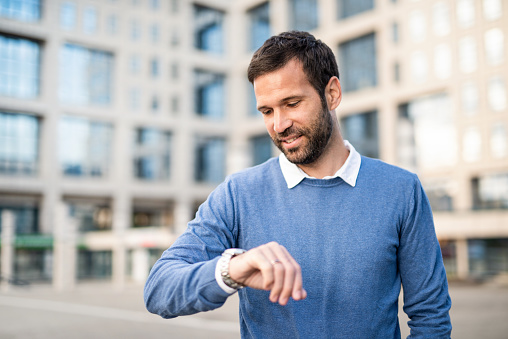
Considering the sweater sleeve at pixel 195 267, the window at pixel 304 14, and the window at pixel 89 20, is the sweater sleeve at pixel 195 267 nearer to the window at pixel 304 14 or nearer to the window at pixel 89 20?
the window at pixel 304 14

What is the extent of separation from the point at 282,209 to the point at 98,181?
4354 centimetres

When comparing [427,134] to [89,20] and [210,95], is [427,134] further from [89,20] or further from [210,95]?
[89,20]

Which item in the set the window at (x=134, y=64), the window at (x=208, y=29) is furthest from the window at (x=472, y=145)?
the window at (x=134, y=64)

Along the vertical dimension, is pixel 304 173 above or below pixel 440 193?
below

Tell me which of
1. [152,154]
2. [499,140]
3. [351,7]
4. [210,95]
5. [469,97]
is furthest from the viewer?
[210,95]

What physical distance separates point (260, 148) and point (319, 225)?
45644 millimetres

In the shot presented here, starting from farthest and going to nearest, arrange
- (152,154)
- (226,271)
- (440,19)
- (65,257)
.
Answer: (152,154) → (440,19) → (65,257) → (226,271)

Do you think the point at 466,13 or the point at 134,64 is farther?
the point at 134,64

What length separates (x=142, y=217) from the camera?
49.5m

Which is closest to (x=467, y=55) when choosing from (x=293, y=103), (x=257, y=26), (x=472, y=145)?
(x=472, y=145)

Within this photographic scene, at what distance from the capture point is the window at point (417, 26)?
1428 inches

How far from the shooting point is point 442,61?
35.2 meters

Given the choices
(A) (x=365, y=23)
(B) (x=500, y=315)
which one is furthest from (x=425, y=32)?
(B) (x=500, y=315)

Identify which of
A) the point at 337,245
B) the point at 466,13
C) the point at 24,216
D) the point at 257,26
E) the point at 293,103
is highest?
the point at 257,26
